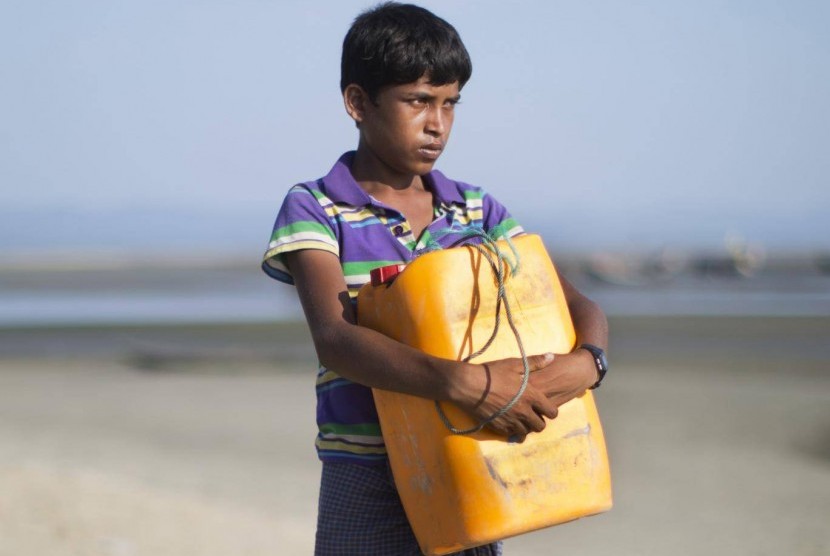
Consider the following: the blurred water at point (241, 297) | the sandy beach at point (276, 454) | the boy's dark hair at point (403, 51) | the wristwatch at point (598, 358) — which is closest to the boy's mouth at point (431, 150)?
the boy's dark hair at point (403, 51)

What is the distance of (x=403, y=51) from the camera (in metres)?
2.37

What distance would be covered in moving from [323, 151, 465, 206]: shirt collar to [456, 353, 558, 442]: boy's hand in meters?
0.50

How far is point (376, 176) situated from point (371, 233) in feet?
0.52

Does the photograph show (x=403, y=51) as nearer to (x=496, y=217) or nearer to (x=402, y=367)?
(x=496, y=217)

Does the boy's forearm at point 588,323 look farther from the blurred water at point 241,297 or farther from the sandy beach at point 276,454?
the blurred water at point 241,297

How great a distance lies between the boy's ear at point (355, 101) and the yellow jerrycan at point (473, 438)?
45cm

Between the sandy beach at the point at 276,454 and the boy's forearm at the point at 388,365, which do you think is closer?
the boy's forearm at the point at 388,365

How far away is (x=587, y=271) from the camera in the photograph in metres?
25.5

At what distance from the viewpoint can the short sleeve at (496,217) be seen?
253 centimetres

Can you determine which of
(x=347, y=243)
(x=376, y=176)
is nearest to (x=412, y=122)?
(x=376, y=176)

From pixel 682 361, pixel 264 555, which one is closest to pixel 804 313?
pixel 682 361

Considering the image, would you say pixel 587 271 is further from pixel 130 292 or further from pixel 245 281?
pixel 130 292

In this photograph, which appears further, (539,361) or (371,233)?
(371,233)

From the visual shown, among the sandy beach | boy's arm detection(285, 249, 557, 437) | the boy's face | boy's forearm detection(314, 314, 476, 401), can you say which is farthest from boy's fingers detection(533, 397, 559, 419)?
the sandy beach
